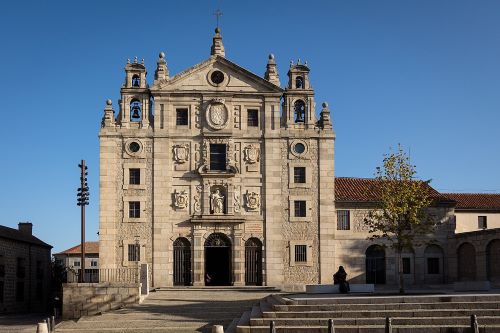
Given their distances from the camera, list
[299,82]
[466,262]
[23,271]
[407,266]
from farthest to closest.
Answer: [23,271]
[407,266]
[299,82]
[466,262]

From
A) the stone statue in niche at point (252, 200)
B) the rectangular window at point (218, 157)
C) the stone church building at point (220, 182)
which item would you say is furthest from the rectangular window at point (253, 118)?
the stone statue in niche at point (252, 200)

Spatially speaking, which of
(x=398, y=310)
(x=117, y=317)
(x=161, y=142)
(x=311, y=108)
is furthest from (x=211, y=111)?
(x=398, y=310)

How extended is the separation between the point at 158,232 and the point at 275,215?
24.3 ft

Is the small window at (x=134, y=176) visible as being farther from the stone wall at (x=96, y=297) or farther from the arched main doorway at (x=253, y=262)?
the stone wall at (x=96, y=297)

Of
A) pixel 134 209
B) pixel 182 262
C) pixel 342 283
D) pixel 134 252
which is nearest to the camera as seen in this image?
pixel 342 283

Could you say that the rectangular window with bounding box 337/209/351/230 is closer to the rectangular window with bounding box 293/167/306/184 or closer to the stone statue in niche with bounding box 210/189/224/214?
the rectangular window with bounding box 293/167/306/184

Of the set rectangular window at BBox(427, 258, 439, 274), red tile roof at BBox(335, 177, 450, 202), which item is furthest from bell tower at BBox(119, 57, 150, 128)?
rectangular window at BBox(427, 258, 439, 274)

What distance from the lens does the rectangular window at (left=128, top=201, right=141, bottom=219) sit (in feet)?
141

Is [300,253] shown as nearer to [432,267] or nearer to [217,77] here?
[432,267]

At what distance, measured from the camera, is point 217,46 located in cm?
4556

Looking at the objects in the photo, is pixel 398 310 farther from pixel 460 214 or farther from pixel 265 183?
pixel 460 214

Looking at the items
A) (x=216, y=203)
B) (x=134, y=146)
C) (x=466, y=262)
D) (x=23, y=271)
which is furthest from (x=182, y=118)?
(x=466, y=262)

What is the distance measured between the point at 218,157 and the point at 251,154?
2.11m

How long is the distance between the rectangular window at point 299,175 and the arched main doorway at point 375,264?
21.4 ft
